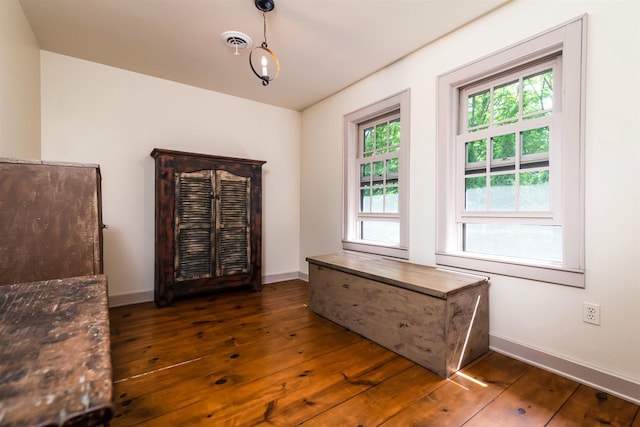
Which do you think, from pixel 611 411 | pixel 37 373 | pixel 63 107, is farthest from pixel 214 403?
pixel 63 107

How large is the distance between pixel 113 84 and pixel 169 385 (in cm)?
300

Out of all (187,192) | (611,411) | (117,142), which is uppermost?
(117,142)

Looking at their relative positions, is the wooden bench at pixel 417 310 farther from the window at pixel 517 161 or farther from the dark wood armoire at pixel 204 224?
the dark wood armoire at pixel 204 224

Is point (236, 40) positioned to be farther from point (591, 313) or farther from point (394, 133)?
point (591, 313)

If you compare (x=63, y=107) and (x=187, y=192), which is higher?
(x=63, y=107)

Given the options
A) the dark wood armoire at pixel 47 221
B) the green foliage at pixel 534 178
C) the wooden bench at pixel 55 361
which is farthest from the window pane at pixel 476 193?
the dark wood armoire at pixel 47 221

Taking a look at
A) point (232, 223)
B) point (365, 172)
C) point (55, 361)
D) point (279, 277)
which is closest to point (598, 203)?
point (365, 172)

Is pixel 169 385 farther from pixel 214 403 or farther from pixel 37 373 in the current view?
pixel 37 373

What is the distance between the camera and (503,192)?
2.16 meters

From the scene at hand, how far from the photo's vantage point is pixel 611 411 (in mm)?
1482

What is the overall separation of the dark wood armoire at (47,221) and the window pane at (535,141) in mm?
2765

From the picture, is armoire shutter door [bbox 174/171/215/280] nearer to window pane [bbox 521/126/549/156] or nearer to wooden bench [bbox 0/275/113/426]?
wooden bench [bbox 0/275/113/426]

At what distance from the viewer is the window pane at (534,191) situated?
1.96 metres

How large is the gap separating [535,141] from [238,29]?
2.41 meters
